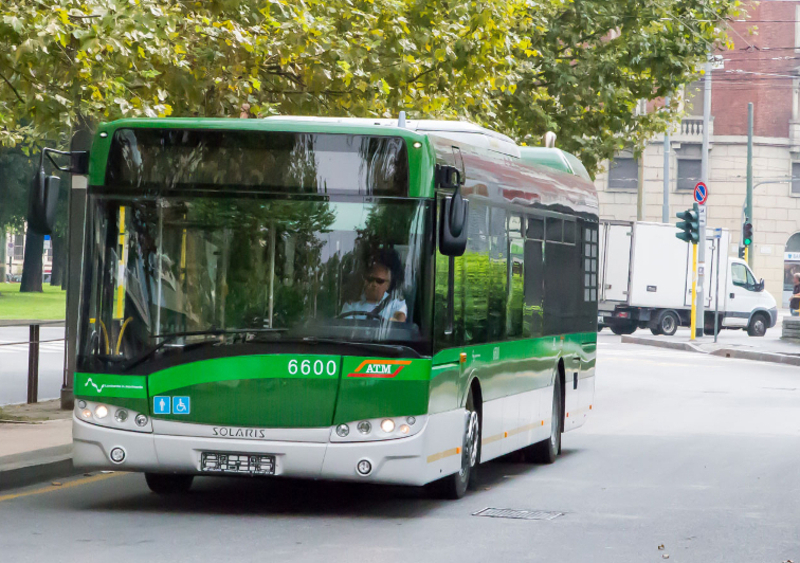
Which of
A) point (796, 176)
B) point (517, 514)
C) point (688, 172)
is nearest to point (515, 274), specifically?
point (517, 514)

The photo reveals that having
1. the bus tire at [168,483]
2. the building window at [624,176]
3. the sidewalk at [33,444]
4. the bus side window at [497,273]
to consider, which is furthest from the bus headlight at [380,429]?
the building window at [624,176]

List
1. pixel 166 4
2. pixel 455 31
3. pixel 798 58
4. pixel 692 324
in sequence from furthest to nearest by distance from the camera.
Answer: pixel 798 58
pixel 692 324
pixel 455 31
pixel 166 4

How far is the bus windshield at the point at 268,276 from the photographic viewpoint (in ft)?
30.8

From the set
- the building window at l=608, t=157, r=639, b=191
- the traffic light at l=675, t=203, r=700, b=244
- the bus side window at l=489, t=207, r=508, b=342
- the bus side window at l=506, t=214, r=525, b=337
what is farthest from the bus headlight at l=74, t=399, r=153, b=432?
the building window at l=608, t=157, r=639, b=191

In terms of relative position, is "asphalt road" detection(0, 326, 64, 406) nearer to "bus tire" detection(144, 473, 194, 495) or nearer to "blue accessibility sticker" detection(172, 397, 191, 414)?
"bus tire" detection(144, 473, 194, 495)

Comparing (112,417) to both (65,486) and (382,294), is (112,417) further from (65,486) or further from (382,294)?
(382,294)

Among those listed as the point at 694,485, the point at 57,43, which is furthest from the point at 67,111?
the point at 694,485

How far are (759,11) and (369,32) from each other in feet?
157

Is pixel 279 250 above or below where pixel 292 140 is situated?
below

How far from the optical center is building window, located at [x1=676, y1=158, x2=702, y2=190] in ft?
200

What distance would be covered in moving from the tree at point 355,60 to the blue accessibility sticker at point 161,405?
4.17 meters

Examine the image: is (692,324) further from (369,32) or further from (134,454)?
(134,454)

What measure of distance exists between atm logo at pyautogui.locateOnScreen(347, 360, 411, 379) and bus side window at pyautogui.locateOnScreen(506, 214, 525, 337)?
7.60 ft

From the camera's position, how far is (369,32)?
17672 millimetres
